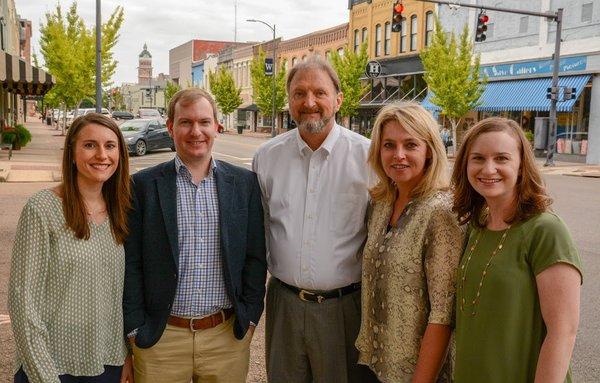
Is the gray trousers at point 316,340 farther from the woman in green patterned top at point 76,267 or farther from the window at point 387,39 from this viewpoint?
the window at point 387,39

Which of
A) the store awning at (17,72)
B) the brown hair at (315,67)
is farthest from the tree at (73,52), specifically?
the brown hair at (315,67)

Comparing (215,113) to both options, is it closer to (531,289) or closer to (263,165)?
(263,165)

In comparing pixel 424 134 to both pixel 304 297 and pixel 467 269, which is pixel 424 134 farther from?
pixel 304 297

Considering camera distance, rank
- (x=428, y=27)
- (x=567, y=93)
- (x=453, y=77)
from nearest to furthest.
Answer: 1. (x=567, y=93)
2. (x=453, y=77)
3. (x=428, y=27)

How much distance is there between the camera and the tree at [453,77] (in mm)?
28000

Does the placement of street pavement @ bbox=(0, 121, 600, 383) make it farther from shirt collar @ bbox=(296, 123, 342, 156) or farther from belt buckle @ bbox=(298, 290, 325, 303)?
shirt collar @ bbox=(296, 123, 342, 156)

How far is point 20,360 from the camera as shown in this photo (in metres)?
2.69

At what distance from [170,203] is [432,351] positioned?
145 centimetres

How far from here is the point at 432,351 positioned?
2.64 meters

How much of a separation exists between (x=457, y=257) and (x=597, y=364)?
3105mm

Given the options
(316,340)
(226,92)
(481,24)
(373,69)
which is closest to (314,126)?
(316,340)

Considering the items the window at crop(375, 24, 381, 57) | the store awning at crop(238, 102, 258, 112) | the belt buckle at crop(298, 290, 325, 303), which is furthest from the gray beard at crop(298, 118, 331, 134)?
the store awning at crop(238, 102, 258, 112)

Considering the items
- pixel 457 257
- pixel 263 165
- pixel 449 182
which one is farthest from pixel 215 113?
pixel 457 257

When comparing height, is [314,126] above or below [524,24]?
below
